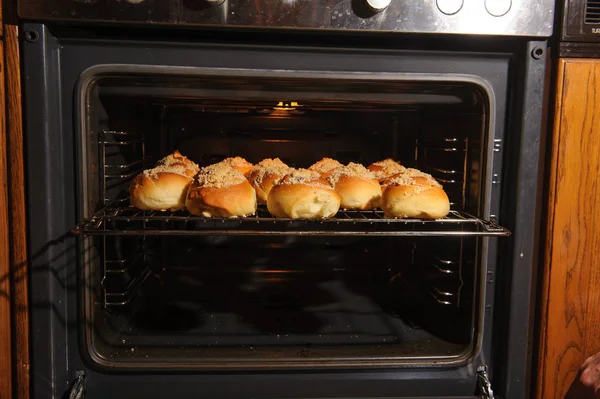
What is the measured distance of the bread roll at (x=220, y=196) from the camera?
3.77ft

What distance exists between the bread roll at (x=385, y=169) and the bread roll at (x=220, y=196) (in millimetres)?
393

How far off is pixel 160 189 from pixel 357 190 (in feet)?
1.67

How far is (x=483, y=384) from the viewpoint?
1.18m

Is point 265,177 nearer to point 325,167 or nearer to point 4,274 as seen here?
point 325,167

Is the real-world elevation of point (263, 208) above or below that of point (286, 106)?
below

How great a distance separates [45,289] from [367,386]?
31.6 inches

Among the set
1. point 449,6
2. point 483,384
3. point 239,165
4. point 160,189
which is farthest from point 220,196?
point 483,384

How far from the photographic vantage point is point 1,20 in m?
1.06

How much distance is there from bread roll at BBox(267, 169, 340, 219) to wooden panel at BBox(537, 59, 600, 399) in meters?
0.54

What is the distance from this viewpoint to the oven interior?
115 centimetres

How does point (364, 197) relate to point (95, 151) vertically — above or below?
below

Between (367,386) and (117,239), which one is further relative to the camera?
(117,239)

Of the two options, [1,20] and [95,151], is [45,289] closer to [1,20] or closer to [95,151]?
[95,151]

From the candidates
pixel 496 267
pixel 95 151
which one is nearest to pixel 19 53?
pixel 95 151
